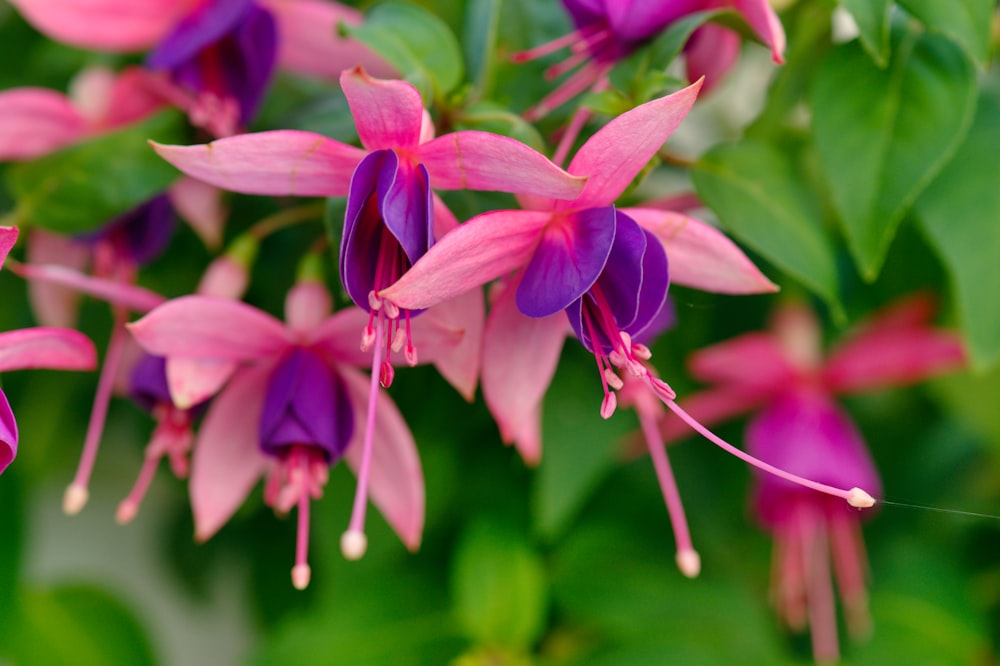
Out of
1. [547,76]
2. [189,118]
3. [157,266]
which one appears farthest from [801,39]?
[157,266]

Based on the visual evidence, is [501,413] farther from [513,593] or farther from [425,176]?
[513,593]

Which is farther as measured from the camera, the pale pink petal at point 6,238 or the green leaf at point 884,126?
the green leaf at point 884,126

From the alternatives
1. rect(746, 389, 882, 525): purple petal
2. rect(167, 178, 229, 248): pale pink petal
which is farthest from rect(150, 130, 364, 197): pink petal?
rect(746, 389, 882, 525): purple petal

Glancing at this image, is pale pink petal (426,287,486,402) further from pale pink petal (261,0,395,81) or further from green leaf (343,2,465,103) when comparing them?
pale pink petal (261,0,395,81)

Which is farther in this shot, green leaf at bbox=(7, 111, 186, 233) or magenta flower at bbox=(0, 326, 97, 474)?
green leaf at bbox=(7, 111, 186, 233)

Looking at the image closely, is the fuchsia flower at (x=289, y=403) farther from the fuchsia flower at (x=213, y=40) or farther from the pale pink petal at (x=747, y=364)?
the pale pink petal at (x=747, y=364)

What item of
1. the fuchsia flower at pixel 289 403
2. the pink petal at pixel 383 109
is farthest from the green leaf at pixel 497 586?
the pink petal at pixel 383 109
